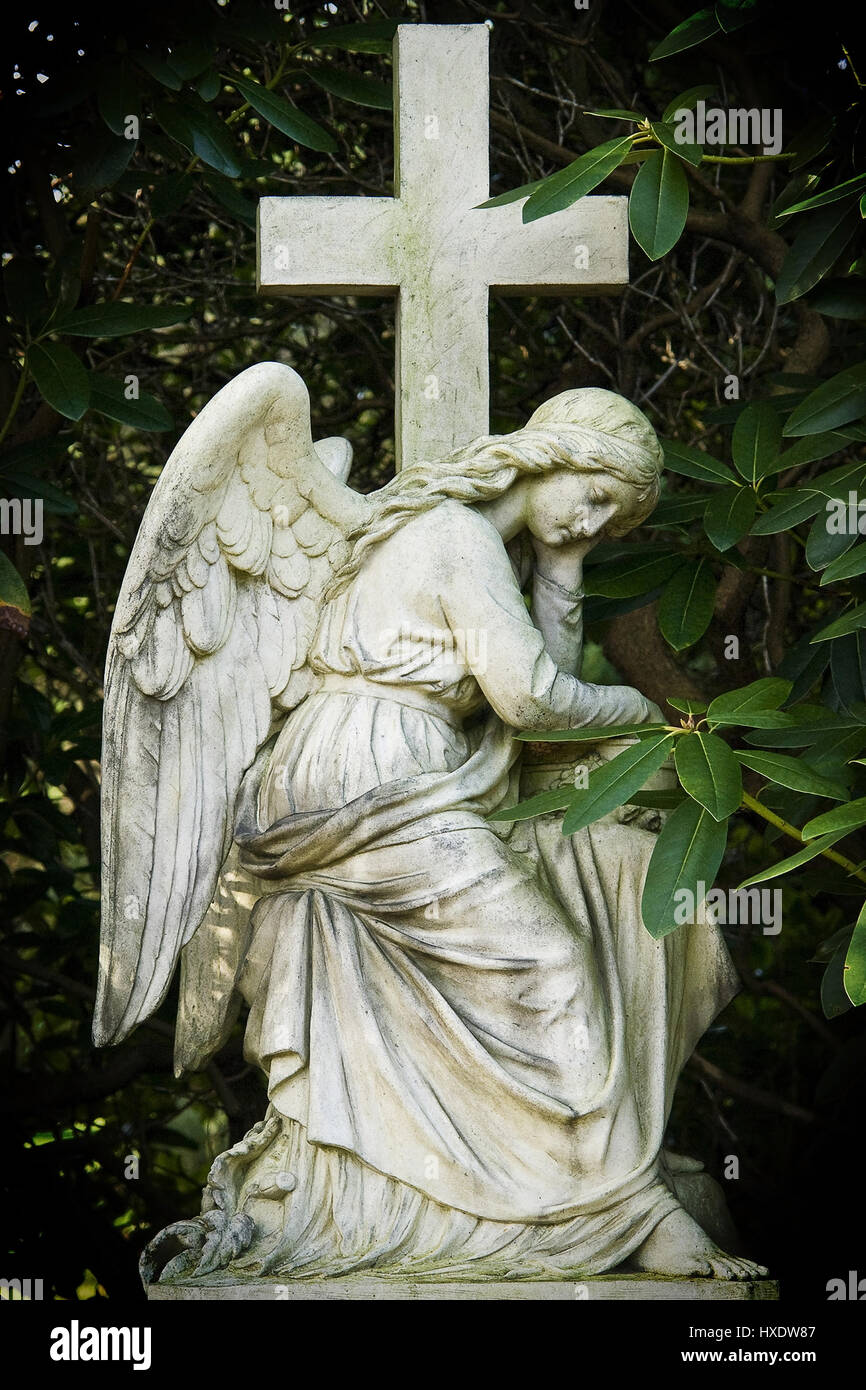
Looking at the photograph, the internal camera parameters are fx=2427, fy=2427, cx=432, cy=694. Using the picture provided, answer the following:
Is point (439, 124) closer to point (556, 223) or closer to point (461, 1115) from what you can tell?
point (556, 223)

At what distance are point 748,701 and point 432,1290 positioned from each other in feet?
4.59

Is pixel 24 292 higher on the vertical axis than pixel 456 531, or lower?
higher

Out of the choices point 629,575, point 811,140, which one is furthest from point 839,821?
point 811,140

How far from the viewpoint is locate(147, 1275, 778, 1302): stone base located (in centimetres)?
491

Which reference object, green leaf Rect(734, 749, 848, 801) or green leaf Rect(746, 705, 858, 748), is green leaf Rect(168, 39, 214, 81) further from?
green leaf Rect(734, 749, 848, 801)

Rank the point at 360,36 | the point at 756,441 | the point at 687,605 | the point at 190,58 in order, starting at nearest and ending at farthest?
the point at 756,441 → the point at 687,605 → the point at 190,58 → the point at 360,36

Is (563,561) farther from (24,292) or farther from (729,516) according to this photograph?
(24,292)

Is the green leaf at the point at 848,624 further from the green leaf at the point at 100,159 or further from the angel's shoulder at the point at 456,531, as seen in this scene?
the green leaf at the point at 100,159

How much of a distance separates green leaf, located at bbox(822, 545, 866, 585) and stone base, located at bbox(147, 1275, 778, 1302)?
1.52 meters

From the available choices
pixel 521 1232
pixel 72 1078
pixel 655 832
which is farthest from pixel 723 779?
pixel 72 1078

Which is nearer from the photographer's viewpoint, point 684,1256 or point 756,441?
point 684,1256

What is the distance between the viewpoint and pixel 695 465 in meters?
6.10

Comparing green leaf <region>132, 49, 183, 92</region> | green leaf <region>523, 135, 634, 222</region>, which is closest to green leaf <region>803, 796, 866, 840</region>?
green leaf <region>523, 135, 634, 222</region>

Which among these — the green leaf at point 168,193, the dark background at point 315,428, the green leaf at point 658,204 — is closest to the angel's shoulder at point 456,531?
the green leaf at point 658,204
